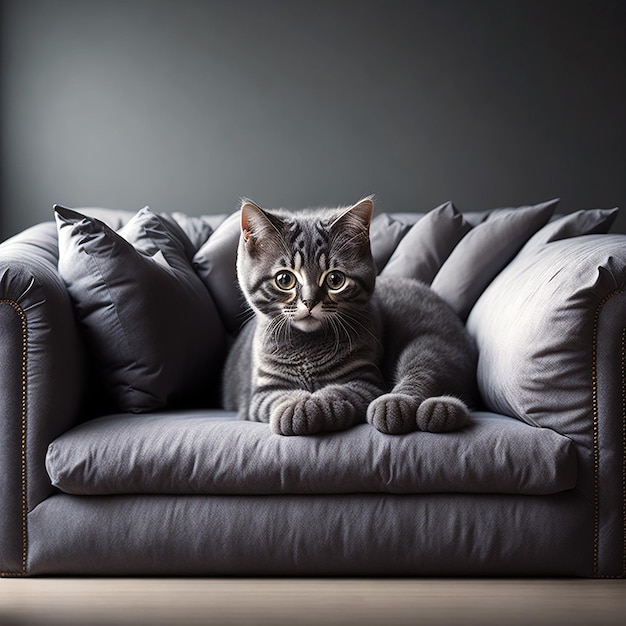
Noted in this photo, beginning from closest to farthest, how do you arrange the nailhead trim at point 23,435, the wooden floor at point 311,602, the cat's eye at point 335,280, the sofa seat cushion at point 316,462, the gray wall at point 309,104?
1. the wooden floor at point 311,602
2. the sofa seat cushion at point 316,462
3. the nailhead trim at point 23,435
4. the cat's eye at point 335,280
5. the gray wall at point 309,104

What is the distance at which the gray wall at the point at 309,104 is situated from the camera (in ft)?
11.3

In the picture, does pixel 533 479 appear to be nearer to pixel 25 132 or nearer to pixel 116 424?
pixel 116 424

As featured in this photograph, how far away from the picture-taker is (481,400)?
2.26 metres

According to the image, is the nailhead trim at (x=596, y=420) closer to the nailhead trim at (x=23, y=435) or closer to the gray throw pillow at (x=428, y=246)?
the gray throw pillow at (x=428, y=246)

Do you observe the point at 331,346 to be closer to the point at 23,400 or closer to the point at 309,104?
the point at 23,400

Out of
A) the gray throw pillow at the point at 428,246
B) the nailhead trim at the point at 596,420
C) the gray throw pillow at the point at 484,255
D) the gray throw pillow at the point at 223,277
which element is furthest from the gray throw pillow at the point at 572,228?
the gray throw pillow at the point at 223,277

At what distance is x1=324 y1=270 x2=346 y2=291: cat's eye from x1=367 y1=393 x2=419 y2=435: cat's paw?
319 mm

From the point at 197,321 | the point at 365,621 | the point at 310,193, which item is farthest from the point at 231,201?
the point at 365,621

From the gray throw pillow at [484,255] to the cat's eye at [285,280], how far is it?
2.59ft

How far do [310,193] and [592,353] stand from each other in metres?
1.95

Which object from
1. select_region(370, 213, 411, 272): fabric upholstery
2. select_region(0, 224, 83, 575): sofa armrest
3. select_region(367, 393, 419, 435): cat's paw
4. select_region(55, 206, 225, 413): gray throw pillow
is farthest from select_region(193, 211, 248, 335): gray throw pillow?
select_region(367, 393, 419, 435): cat's paw

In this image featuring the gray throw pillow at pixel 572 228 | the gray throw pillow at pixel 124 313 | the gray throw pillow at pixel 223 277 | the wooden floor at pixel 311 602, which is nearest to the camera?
the wooden floor at pixel 311 602

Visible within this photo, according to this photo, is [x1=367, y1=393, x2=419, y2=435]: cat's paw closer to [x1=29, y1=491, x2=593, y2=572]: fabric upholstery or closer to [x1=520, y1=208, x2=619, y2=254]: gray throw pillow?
[x1=29, y1=491, x2=593, y2=572]: fabric upholstery

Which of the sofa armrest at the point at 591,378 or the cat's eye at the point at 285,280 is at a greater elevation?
the cat's eye at the point at 285,280
